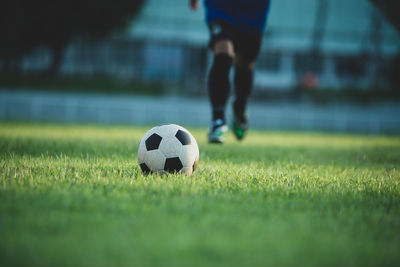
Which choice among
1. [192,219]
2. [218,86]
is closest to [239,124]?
[218,86]

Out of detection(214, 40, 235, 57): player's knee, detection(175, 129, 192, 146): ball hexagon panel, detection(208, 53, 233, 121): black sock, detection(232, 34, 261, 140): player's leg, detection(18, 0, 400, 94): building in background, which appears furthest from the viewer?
detection(18, 0, 400, 94): building in background

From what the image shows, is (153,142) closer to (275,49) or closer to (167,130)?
(167,130)

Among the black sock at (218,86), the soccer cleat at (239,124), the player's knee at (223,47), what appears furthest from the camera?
the soccer cleat at (239,124)

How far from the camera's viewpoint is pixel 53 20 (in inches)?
875

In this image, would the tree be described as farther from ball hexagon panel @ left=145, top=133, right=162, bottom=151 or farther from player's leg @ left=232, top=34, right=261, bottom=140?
ball hexagon panel @ left=145, top=133, right=162, bottom=151

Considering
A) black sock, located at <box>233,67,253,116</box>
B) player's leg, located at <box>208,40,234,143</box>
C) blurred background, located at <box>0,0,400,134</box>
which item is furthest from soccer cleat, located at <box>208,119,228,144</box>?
blurred background, located at <box>0,0,400,134</box>

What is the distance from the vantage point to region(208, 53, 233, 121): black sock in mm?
4387

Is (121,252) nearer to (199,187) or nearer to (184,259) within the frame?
(184,259)

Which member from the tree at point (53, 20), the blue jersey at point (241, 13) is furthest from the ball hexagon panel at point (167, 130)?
the tree at point (53, 20)

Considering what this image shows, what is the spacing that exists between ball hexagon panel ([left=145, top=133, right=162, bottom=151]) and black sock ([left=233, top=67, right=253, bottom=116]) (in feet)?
8.72

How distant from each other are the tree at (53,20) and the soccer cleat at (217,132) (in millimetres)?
20472

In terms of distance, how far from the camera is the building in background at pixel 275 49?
3066 centimetres

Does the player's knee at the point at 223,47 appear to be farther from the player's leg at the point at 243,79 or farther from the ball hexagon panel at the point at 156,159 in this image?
the ball hexagon panel at the point at 156,159

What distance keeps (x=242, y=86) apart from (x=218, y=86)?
0.93m
